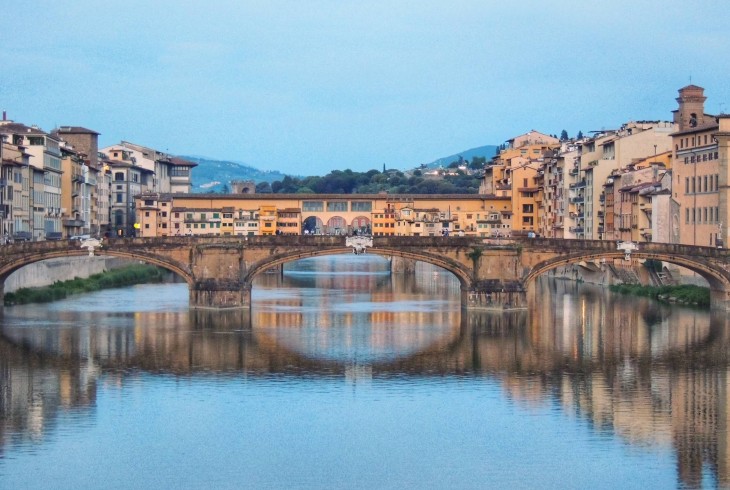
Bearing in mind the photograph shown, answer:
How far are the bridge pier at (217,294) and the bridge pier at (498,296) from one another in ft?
33.1

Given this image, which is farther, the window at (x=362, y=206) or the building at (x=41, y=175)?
the window at (x=362, y=206)

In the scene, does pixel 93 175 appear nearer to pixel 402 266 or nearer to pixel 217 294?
pixel 402 266

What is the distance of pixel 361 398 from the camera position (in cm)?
4112

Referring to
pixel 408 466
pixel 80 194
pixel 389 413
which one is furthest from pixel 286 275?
pixel 408 466

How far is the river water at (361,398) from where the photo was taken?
32375 mm

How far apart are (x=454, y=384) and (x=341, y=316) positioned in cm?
2010

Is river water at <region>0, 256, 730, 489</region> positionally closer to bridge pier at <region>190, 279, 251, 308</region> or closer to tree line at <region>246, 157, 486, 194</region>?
bridge pier at <region>190, 279, 251, 308</region>

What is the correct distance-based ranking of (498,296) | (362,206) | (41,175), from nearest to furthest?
(498,296), (41,175), (362,206)

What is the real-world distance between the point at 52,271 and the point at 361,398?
36.7m

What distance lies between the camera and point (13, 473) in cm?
3150

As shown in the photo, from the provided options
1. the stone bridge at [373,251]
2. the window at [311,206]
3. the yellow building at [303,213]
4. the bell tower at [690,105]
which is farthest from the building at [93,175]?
the bell tower at [690,105]

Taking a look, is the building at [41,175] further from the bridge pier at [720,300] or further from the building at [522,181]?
the bridge pier at [720,300]

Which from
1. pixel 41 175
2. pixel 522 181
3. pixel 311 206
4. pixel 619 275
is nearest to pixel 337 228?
pixel 311 206

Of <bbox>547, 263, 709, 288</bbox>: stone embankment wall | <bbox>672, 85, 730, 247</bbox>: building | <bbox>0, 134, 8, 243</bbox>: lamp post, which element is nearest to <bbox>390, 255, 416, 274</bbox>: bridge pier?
<bbox>547, 263, 709, 288</bbox>: stone embankment wall
